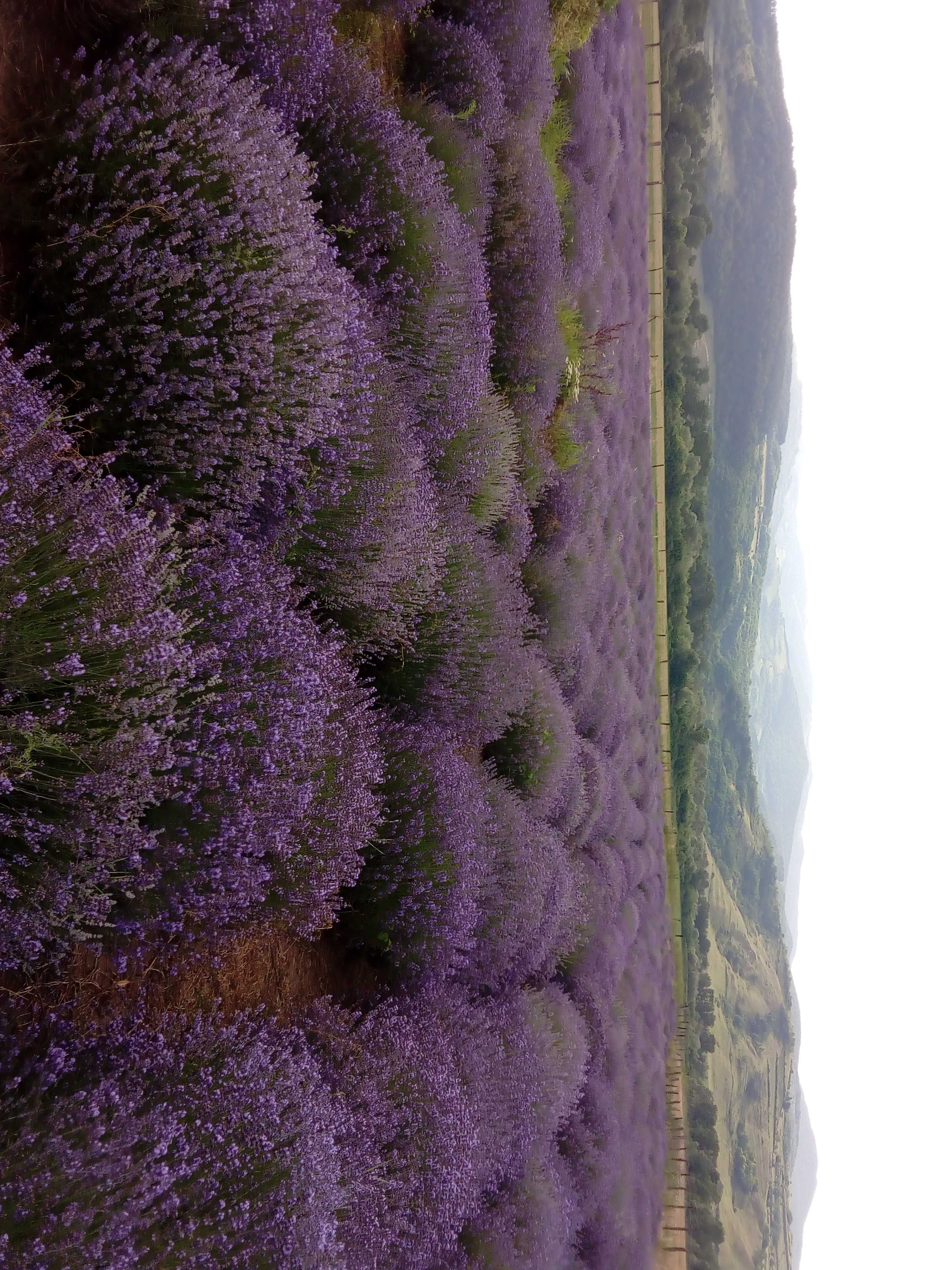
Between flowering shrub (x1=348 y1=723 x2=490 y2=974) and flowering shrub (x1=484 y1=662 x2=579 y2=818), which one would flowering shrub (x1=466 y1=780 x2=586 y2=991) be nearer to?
flowering shrub (x1=484 y1=662 x2=579 y2=818)

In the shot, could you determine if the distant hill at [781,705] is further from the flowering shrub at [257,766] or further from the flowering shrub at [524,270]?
the flowering shrub at [257,766]

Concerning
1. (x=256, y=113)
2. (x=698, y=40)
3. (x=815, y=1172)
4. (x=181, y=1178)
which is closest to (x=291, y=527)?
(x=256, y=113)

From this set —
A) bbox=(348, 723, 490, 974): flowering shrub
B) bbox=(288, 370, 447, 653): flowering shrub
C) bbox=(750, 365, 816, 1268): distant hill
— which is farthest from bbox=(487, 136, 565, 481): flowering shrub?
bbox=(750, 365, 816, 1268): distant hill

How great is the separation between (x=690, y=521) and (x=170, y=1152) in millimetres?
7357

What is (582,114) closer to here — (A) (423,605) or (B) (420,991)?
(A) (423,605)

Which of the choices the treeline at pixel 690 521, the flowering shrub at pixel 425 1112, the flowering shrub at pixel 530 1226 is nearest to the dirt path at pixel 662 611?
the treeline at pixel 690 521

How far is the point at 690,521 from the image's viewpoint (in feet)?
27.6

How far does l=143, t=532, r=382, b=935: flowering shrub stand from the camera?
2.29 metres

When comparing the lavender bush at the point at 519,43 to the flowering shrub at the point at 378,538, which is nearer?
the flowering shrub at the point at 378,538

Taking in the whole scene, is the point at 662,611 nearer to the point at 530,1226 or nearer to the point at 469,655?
the point at 469,655

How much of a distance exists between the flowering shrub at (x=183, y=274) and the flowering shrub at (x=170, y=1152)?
1591 mm

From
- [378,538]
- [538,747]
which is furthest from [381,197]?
[538,747]

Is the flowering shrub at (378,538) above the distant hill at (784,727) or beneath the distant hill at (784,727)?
beneath

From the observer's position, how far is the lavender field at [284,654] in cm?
199
